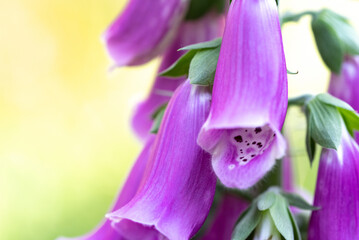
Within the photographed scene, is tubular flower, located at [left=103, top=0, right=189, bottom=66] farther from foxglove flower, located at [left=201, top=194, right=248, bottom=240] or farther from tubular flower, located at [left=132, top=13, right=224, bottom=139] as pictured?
foxglove flower, located at [left=201, top=194, right=248, bottom=240]

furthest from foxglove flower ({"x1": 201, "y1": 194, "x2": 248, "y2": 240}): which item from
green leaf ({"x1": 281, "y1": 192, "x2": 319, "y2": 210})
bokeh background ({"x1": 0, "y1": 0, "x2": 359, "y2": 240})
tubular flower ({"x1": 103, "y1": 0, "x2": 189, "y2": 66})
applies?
bokeh background ({"x1": 0, "y1": 0, "x2": 359, "y2": 240})

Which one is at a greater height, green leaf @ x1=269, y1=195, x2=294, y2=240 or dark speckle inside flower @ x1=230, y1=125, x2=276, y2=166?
dark speckle inside flower @ x1=230, y1=125, x2=276, y2=166

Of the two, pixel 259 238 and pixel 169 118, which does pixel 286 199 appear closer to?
pixel 259 238

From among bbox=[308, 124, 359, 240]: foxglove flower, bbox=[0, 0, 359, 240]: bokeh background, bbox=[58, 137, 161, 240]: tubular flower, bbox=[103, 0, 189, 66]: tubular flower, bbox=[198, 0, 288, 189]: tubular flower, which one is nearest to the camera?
bbox=[198, 0, 288, 189]: tubular flower

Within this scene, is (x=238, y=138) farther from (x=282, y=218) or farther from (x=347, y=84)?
(x=347, y=84)

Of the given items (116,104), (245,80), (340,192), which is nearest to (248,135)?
(245,80)

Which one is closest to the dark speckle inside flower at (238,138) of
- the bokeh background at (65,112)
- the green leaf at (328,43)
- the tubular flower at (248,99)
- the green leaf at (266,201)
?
the tubular flower at (248,99)
